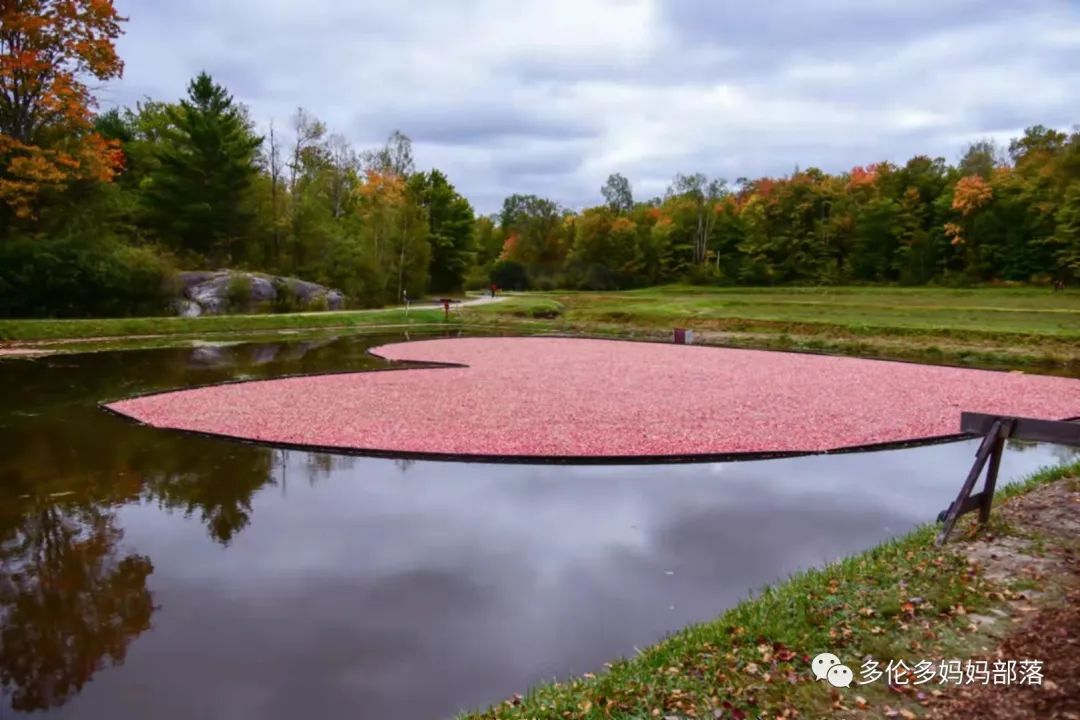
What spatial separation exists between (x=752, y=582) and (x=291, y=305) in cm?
3203

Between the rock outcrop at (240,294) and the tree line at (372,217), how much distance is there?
3.73ft

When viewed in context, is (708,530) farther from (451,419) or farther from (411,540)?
(451,419)

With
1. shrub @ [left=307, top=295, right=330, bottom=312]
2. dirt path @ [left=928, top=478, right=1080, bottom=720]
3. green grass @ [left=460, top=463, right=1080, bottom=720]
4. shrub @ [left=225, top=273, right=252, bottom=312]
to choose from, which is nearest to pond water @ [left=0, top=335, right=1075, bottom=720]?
green grass @ [left=460, top=463, right=1080, bottom=720]

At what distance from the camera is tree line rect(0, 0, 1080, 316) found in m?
28.5

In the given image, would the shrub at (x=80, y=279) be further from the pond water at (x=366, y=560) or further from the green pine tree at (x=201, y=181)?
the pond water at (x=366, y=560)

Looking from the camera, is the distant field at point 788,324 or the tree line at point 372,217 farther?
the tree line at point 372,217

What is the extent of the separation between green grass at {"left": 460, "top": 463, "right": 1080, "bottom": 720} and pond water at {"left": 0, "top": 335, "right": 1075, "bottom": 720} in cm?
47

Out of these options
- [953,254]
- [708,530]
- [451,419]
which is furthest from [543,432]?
[953,254]

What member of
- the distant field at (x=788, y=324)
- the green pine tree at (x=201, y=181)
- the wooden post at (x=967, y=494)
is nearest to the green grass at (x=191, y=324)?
the distant field at (x=788, y=324)

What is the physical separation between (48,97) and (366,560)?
30771 mm

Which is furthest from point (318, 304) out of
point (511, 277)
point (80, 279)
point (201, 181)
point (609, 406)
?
point (511, 277)

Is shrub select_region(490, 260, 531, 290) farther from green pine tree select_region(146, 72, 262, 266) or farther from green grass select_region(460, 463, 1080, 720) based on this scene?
green grass select_region(460, 463, 1080, 720)

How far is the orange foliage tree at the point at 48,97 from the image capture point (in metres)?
27.5

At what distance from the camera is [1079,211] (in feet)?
157
